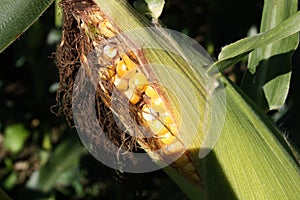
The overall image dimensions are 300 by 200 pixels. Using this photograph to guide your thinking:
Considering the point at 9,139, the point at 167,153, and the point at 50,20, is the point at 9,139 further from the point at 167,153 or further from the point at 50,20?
the point at 167,153

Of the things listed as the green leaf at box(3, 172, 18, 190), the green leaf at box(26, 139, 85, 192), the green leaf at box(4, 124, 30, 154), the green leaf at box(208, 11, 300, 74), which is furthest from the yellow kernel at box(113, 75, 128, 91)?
the green leaf at box(3, 172, 18, 190)

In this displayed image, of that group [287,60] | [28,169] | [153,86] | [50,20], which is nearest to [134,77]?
[153,86]

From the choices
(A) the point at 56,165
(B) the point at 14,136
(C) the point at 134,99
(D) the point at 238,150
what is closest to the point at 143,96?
(C) the point at 134,99

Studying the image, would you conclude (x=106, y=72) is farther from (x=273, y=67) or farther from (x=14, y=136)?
(x=14, y=136)

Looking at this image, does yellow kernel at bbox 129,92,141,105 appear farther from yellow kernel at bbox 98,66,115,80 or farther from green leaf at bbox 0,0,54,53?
green leaf at bbox 0,0,54,53

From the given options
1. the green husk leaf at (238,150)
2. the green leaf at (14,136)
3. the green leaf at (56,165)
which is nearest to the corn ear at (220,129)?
the green husk leaf at (238,150)

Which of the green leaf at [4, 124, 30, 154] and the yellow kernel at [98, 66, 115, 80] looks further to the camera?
the green leaf at [4, 124, 30, 154]

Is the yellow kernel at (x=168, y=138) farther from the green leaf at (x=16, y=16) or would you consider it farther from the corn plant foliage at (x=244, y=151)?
the green leaf at (x=16, y=16)
